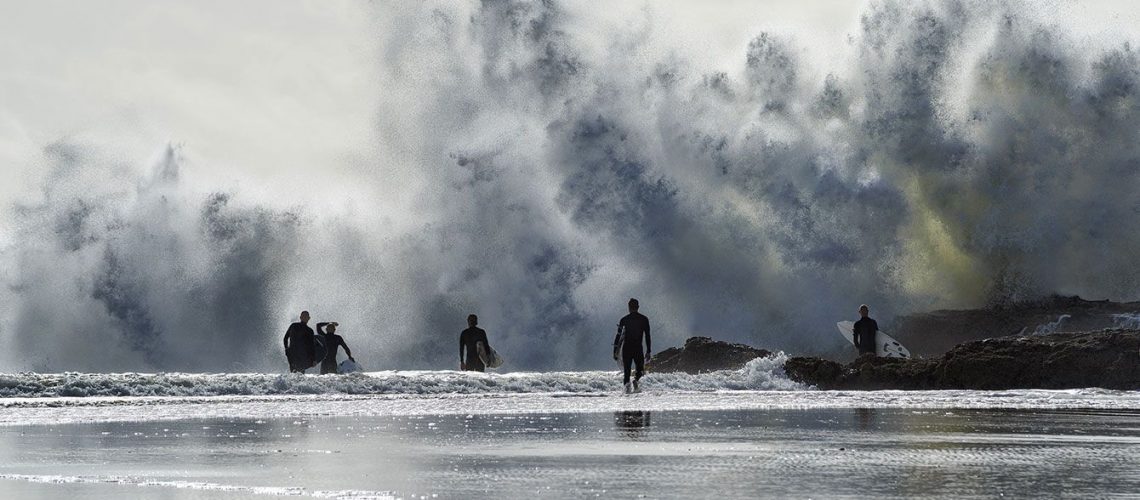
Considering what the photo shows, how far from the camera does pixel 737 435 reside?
9695 mm

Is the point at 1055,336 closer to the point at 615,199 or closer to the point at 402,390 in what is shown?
the point at 402,390

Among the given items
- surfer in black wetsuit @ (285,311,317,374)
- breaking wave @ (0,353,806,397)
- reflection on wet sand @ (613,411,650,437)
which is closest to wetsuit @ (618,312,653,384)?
breaking wave @ (0,353,806,397)

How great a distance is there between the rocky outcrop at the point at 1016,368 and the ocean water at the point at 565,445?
2421 mm

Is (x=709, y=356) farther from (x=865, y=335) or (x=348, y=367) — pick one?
(x=348, y=367)

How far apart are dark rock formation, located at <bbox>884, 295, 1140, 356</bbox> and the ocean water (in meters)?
19.2

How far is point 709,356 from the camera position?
25.6 m

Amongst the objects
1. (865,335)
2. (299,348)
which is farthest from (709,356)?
(299,348)

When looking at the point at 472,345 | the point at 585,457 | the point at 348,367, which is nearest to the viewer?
the point at 585,457

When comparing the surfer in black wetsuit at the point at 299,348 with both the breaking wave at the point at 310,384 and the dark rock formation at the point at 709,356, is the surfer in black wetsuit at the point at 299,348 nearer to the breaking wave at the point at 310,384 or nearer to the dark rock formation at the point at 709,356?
the breaking wave at the point at 310,384

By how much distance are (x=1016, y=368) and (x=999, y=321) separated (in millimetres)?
19002

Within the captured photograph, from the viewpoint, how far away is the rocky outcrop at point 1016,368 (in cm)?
1877

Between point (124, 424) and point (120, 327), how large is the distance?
28655 millimetres

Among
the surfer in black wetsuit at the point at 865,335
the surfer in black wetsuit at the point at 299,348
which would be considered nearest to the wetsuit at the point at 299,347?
the surfer in black wetsuit at the point at 299,348

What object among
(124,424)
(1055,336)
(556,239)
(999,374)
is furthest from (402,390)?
(556,239)
